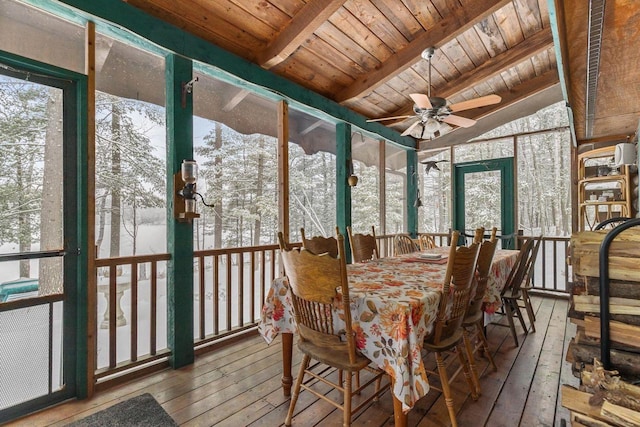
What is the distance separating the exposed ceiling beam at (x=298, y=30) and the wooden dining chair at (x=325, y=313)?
6.49 ft

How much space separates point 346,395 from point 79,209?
6.54ft

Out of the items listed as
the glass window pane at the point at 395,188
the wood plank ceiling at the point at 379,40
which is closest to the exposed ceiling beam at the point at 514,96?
the wood plank ceiling at the point at 379,40

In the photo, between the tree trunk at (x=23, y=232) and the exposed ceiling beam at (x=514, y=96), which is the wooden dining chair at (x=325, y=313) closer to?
the tree trunk at (x=23, y=232)

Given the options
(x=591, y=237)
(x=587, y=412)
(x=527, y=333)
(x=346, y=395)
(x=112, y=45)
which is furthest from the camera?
(x=527, y=333)

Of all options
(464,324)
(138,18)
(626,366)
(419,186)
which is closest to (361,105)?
(419,186)

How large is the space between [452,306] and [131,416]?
194cm

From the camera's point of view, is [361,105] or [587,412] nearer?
[587,412]

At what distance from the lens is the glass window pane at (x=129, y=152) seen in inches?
91.0

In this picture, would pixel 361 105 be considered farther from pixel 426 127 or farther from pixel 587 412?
pixel 587 412

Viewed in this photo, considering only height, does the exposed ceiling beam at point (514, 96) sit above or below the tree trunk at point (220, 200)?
above

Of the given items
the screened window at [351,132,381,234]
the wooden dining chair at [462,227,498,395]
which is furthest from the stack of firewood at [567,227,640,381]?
the screened window at [351,132,381,234]

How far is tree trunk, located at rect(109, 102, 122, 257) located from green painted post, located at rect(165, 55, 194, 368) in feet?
1.11

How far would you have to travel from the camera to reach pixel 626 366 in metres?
0.91

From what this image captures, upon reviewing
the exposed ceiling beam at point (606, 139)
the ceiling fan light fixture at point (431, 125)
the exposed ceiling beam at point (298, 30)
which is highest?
the exposed ceiling beam at point (298, 30)
